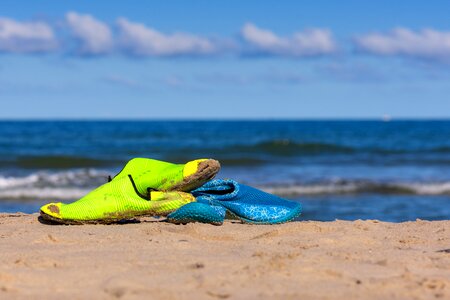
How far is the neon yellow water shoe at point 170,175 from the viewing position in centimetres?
492

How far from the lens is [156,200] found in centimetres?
500

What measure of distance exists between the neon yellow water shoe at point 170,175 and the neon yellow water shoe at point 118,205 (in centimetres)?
5

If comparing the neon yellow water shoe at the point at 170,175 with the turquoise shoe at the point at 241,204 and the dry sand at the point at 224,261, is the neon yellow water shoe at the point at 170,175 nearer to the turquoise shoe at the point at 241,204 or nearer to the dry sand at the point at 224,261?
the turquoise shoe at the point at 241,204

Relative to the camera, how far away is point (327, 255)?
12.9ft

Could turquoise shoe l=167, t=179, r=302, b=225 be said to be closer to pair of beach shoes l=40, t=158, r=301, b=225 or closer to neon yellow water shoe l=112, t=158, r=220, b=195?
pair of beach shoes l=40, t=158, r=301, b=225

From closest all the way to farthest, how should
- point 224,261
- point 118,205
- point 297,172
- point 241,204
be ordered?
point 224,261
point 118,205
point 241,204
point 297,172

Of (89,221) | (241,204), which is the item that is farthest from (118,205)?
(241,204)

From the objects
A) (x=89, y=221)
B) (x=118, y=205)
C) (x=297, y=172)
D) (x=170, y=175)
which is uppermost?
(x=170, y=175)

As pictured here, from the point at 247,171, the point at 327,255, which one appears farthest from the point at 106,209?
Answer: the point at 247,171

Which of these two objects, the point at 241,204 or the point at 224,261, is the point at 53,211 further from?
the point at 224,261

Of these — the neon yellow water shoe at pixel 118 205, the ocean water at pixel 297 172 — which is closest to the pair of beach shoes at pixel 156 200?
the neon yellow water shoe at pixel 118 205

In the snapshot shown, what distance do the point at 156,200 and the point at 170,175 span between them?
0.65 feet

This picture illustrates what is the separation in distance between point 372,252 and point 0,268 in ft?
6.67

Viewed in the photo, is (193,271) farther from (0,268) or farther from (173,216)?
(173,216)
